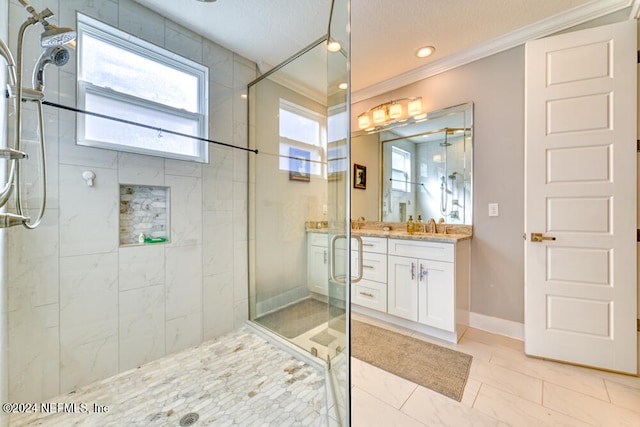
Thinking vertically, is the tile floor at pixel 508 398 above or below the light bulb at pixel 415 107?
below

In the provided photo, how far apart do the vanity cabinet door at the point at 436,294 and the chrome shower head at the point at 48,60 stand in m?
2.62

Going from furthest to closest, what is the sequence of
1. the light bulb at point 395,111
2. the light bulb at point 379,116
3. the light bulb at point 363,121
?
1. the light bulb at point 363,121
2. the light bulb at point 379,116
3. the light bulb at point 395,111

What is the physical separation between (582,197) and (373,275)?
64.8 inches

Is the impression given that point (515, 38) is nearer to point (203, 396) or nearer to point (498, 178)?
point (498, 178)

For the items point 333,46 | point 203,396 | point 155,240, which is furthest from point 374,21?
point 203,396

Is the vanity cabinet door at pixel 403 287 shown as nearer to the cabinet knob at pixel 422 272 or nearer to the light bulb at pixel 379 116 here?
the cabinet knob at pixel 422 272

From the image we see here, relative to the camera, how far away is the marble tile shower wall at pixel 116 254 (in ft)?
4.30

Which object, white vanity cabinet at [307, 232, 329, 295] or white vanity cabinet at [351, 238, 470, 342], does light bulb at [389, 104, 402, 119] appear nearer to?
white vanity cabinet at [351, 238, 470, 342]

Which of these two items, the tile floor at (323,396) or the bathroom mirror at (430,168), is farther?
the bathroom mirror at (430,168)

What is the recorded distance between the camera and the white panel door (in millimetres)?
1562

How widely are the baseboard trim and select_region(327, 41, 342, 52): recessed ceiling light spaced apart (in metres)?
2.51

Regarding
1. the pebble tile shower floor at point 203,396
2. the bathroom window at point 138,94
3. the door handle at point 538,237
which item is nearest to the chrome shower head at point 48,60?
the bathroom window at point 138,94

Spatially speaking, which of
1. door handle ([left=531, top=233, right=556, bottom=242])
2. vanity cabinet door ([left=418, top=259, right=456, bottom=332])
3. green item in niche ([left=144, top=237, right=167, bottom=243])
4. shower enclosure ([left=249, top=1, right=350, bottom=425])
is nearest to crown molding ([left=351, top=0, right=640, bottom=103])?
shower enclosure ([left=249, top=1, right=350, bottom=425])

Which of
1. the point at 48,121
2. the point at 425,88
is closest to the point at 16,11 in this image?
the point at 48,121
